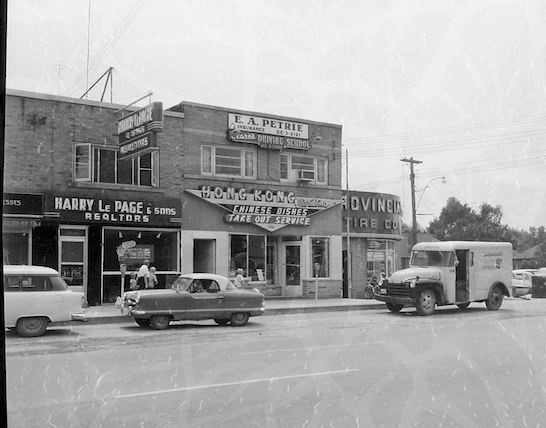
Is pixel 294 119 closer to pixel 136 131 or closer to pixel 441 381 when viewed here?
pixel 136 131

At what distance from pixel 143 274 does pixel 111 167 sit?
4057 mm

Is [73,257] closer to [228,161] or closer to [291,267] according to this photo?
[228,161]

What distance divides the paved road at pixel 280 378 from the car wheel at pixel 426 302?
14.8 feet

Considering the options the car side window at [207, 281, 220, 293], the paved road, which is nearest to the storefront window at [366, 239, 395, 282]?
the car side window at [207, 281, 220, 293]

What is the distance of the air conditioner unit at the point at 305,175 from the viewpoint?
84.8 ft

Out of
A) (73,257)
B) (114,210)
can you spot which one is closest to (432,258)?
(114,210)

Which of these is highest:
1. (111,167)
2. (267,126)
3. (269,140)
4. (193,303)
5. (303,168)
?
(267,126)

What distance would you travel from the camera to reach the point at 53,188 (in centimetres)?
2000

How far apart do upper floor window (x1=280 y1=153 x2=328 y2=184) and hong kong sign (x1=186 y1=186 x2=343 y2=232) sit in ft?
2.73

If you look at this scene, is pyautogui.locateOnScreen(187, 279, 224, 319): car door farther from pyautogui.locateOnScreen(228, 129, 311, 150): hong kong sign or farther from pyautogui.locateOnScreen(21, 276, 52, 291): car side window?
pyautogui.locateOnScreen(228, 129, 311, 150): hong kong sign

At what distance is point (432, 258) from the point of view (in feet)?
67.8

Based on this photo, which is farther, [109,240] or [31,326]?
[109,240]

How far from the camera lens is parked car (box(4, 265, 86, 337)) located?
1333 centimetres

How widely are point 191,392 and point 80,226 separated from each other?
47.1ft
